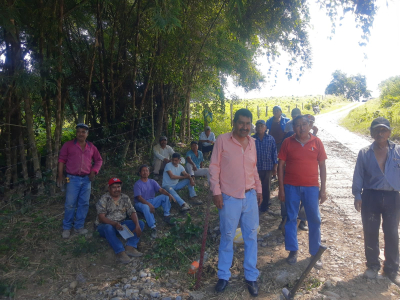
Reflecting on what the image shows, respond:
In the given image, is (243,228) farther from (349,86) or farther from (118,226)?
(349,86)

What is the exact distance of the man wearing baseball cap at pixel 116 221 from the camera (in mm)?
4441

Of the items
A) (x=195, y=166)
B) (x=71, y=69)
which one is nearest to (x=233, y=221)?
(x=195, y=166)

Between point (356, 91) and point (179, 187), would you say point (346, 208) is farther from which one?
point (356, 91)

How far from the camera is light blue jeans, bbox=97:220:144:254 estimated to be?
4422mm

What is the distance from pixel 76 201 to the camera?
514cm

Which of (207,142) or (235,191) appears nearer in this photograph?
(235,191)

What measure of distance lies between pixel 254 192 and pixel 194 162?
4.29m

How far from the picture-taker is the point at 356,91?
64.9 m

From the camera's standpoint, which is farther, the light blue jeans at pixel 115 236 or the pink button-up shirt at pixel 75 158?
the pink button-up shirt at pixel 75 158

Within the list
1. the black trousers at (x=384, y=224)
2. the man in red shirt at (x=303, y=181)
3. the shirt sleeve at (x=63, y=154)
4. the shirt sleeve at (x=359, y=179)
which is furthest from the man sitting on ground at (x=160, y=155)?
the black trousers at (x=384, y=224)

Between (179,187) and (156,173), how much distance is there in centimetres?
130

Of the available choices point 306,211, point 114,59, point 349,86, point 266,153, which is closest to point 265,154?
point 266,153

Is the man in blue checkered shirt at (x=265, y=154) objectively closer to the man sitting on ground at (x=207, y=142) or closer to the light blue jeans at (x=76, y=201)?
the light blue jeans at (x=76, y=201)

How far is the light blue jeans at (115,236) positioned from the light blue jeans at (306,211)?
2196 mm
